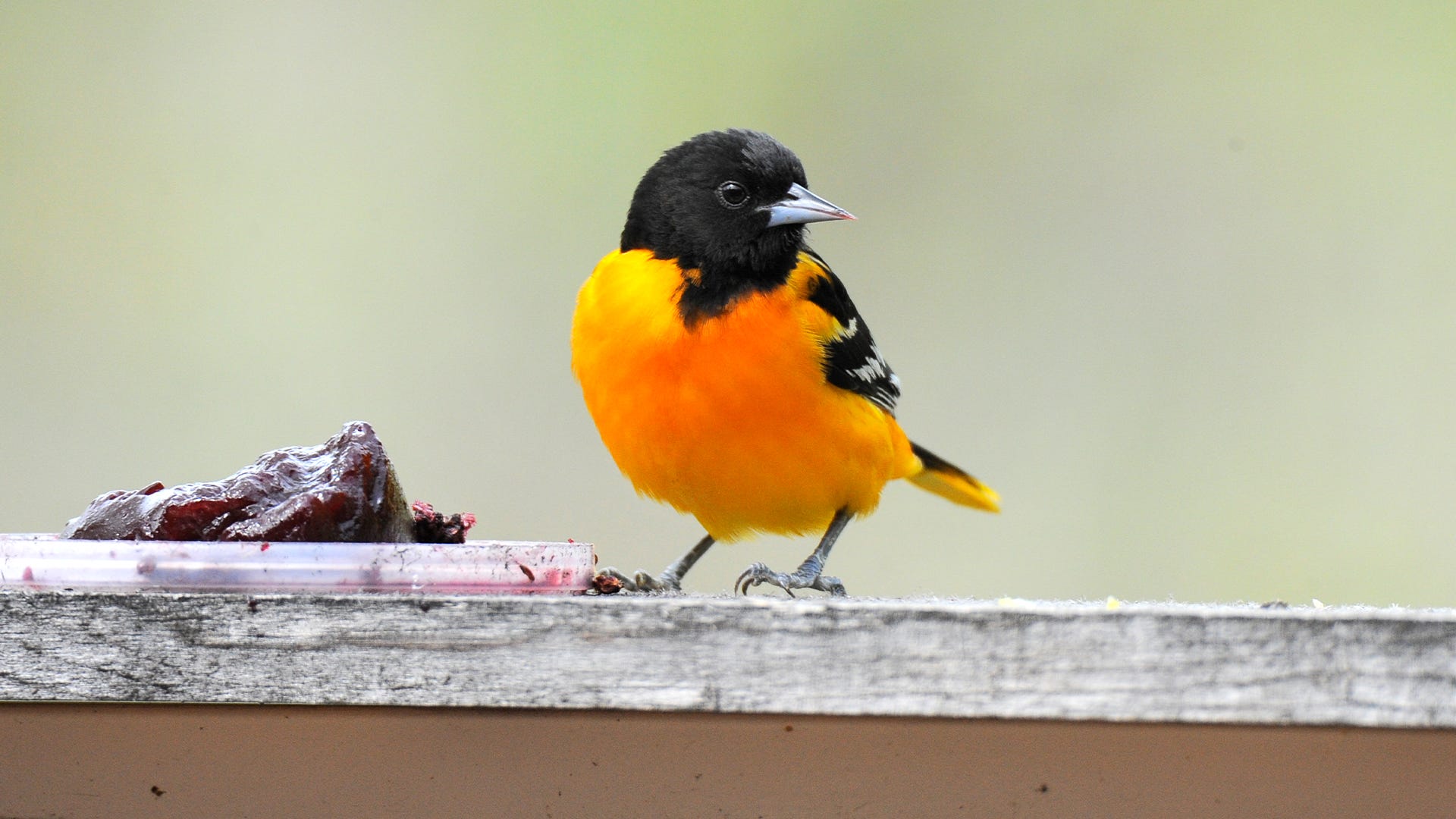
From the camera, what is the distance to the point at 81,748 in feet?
4.52

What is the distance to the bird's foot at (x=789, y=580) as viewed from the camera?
2432 millimetres

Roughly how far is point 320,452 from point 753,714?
0.67 metres

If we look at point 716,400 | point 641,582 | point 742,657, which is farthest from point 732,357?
point 742,657

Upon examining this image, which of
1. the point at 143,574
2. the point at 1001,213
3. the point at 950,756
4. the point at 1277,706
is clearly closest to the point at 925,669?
the point at 950,756

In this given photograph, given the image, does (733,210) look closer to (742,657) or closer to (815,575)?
(815,575)

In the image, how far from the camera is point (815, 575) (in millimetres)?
2754

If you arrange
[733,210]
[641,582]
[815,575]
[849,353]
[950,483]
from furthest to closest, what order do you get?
[950,483] → [815,575] → [849,353] → [733,210] → [641,582]

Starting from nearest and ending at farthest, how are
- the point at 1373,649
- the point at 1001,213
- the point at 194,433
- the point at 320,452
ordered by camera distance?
the point at 1373,649 < the point at 320,452 < the point at 194,433 < the point at 1001,213

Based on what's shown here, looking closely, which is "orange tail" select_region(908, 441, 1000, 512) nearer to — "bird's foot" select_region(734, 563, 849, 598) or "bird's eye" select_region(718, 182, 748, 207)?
→ "bird's foot" select_region(734, 563, 849, 598)

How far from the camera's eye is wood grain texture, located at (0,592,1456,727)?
4.32 ft

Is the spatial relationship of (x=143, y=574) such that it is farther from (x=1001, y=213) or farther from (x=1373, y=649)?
(x=1001, y=213)

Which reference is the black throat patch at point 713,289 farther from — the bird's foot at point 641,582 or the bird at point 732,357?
the bird's foot at point 641,582

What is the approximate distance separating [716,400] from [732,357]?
0.26 ft

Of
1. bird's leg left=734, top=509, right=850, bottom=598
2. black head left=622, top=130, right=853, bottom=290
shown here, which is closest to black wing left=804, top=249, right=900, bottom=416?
black head left=622, top=130, right=853, bottom=290
